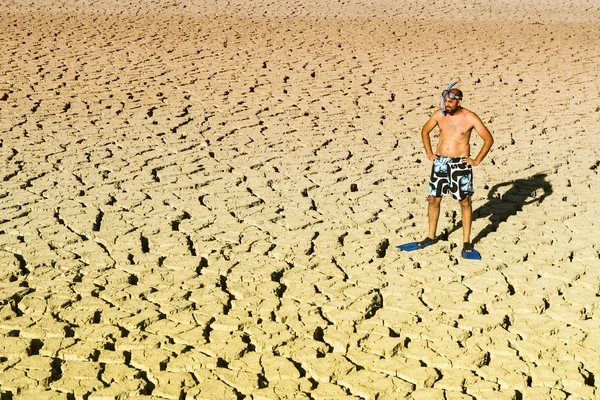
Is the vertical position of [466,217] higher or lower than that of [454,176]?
lower

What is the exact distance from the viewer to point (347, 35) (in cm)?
1391

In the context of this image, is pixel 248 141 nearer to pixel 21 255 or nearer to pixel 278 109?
A: pixel 278 109

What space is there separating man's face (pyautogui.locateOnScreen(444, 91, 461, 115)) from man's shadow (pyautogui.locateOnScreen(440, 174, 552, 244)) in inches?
39.6

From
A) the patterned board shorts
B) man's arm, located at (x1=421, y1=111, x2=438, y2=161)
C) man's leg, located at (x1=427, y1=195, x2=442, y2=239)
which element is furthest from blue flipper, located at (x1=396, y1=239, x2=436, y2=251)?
man's arm, located at (x1=421, y1=111, x2=438, y2=161)

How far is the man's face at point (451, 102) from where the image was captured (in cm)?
542

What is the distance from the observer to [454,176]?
18.4 feet

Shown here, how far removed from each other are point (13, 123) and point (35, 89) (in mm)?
1485

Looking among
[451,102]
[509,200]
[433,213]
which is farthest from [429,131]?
[509,200]

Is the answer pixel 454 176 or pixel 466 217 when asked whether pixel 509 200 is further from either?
pixel 454 176

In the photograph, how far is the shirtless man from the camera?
217 inches

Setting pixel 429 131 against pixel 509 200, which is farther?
pixel 509 200

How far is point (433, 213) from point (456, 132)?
23.4 inches

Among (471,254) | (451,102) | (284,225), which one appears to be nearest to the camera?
(451,102)

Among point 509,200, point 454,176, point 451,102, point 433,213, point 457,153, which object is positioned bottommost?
point 509,200
